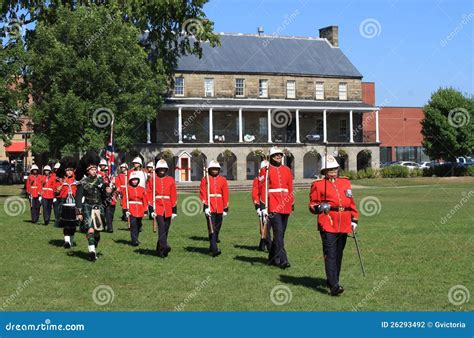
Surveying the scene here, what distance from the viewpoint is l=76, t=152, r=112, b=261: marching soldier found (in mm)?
14414

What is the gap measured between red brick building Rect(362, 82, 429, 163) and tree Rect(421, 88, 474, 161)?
1038 centimetres

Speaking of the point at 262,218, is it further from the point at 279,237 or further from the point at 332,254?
the point at 332,254

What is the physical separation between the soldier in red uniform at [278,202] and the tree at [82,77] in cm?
2732

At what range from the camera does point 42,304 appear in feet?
32.4

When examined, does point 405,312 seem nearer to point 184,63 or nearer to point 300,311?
point 300,311

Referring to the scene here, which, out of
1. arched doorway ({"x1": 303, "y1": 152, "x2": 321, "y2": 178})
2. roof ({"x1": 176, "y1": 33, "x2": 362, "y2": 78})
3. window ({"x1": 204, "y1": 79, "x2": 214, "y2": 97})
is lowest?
arched doorway ({"x1": 303, "y1": 152, "x2": 321, "y2": 178})

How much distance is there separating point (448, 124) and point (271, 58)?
59.4 ft

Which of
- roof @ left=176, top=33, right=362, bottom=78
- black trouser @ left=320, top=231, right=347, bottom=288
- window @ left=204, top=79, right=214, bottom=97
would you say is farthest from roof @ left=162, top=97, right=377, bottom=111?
black trouser @ left=320, top=231, right=347, bottom=288

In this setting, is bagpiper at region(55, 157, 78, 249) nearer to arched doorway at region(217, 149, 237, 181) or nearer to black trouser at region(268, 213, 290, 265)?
black trouser at region(268, 213, 290, 265)

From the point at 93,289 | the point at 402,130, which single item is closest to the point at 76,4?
the point at 93,289

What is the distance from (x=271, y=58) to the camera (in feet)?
222

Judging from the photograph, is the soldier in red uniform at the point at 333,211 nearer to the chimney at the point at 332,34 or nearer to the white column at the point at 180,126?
the white column at the point at 180,126

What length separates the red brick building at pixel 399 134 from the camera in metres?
82.4

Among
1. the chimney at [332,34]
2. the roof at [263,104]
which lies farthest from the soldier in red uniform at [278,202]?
the chimney at [332,34]
